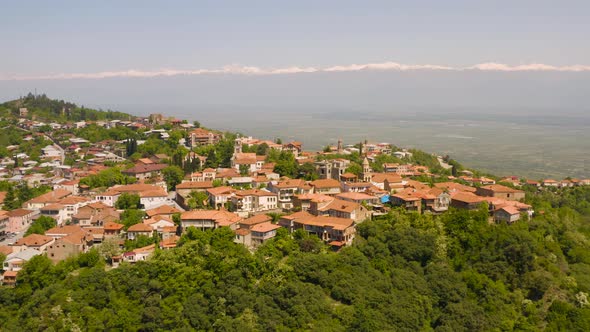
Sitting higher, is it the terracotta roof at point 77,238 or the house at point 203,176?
the house at point 203,176

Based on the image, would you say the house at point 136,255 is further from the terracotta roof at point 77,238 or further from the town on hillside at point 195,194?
the terracotta roof at point 77,238

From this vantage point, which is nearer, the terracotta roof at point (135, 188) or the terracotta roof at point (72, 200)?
the terracotta roof at point (72, 200)

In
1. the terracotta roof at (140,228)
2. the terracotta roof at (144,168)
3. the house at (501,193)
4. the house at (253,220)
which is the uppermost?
the terracotta roof at (144,168)

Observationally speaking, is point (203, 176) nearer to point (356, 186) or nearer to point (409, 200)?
point (356, 186)

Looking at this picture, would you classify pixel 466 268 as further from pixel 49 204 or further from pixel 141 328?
pixel 49 204

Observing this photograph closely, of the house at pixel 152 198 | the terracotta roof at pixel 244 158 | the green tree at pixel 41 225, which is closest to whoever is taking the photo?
the green tree at pixel 41 225

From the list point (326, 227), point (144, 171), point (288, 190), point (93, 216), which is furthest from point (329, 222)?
point (144, 171)

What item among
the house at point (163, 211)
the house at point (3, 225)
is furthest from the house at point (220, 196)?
the house at point (3, 225)
